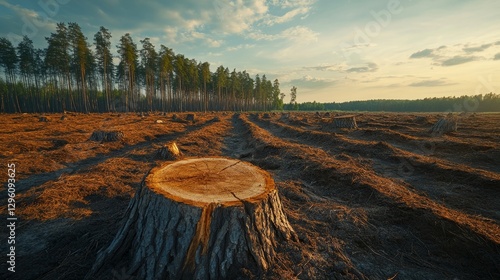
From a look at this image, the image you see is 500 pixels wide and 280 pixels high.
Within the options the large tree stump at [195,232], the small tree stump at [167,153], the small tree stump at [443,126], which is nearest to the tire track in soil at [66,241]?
the large tree stump at [195,232]

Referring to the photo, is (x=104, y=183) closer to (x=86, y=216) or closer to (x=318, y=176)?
(x=86, y=216)

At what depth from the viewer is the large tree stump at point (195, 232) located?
2719 millimetres

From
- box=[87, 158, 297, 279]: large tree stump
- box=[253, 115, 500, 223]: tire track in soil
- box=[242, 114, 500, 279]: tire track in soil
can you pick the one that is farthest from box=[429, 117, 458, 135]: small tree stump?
box=[87, 158, 297, 279]: large tree stump

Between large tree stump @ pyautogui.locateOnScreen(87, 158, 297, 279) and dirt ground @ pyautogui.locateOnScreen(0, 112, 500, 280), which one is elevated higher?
large tree stump @ pyautogui.locateOnScreen(87, 158, 297, 279)

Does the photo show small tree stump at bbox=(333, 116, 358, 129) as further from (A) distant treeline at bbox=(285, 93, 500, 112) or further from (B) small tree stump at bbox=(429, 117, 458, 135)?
(A) distant treeline at bbox=(285, 93, 500, 112)

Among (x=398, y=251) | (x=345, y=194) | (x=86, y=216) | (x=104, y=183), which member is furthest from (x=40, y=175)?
(x=398, y=251)

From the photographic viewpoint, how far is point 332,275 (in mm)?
3057

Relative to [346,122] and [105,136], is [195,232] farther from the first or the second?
[346,122]

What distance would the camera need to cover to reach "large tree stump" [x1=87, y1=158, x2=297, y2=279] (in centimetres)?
272

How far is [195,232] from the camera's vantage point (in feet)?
8.86

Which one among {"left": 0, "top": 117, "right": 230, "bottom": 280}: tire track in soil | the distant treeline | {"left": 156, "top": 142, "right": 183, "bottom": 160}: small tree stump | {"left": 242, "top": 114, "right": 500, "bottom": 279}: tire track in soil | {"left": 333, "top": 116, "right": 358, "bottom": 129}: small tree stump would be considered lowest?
{"left": 242, "top": 114, "right": 500, "bottom": 279}: tire track in soil

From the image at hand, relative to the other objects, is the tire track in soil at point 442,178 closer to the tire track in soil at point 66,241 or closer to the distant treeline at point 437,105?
the tire track in soil at point 66,241

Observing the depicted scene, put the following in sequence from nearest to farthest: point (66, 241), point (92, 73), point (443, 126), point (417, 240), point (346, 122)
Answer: point (66, 241) < point (417, 240) < point (443, 126) < point (346, 122) < point (92, 73)

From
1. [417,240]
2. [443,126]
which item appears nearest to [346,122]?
[443,126]
